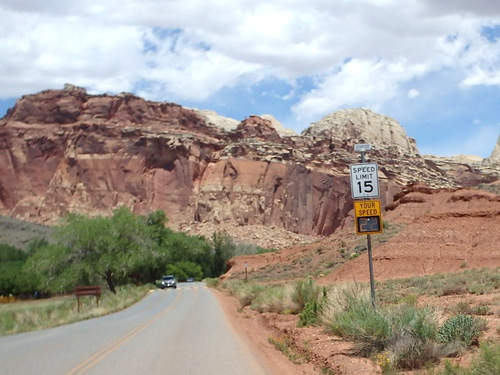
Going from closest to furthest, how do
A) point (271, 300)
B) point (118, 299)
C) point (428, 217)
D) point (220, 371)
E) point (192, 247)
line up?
1. point (220, 371)
2. point (271, 300)
3. point (118, 299)
4. point (428, 217)
5. point (192, 247)

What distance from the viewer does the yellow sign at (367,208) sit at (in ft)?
39.3

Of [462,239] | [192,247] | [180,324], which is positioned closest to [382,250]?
[462,239]

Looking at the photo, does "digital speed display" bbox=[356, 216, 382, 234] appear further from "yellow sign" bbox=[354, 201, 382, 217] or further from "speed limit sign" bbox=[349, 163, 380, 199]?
"speed limit sign" bbox=[349, 163, 380, 199]

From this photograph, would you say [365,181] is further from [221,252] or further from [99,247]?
[221,252]

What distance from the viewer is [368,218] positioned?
1204 centimetres

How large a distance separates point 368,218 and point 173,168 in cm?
11003

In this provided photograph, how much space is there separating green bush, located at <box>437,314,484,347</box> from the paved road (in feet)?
9.33

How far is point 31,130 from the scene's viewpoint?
409 feet

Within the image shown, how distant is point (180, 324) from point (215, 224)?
92231 mm

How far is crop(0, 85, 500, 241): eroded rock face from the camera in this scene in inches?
4547

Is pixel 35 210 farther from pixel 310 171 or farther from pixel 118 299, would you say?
pixel 118 299

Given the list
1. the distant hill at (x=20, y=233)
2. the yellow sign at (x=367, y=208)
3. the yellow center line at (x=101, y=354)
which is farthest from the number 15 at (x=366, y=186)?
the distant hill at (x=20, y=233)

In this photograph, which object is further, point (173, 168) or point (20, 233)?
point (173, 168)

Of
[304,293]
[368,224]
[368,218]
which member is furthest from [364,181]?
[304,293]
